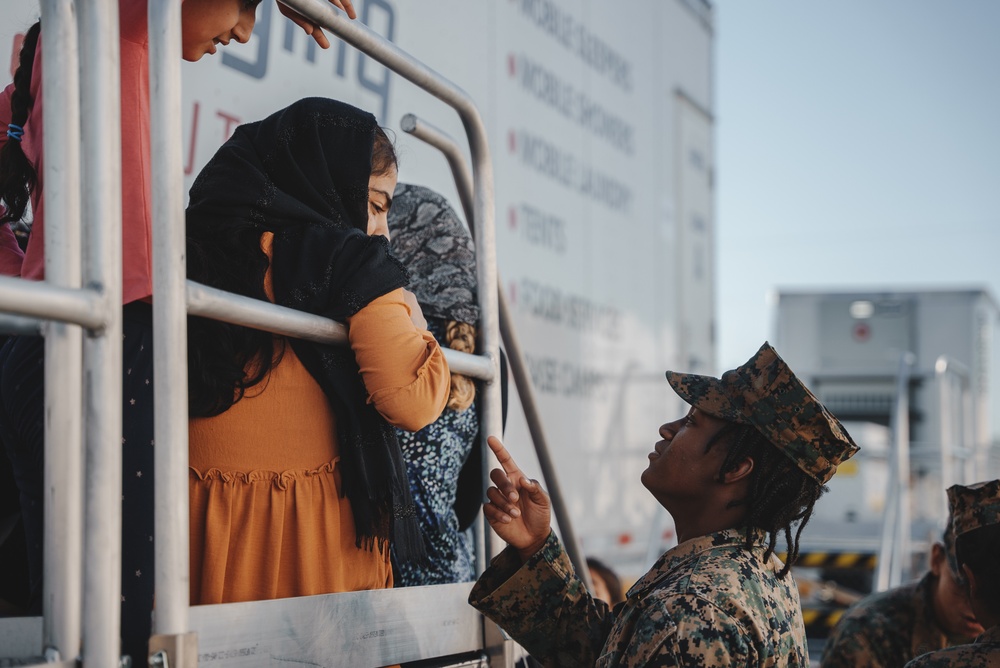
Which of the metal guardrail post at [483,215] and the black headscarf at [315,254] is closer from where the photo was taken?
the black headscarf at [315,254]

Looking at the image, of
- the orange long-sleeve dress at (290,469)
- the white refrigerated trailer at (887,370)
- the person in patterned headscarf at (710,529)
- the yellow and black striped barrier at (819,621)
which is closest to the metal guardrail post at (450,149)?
the orange long-sleeve dress at (290,469)

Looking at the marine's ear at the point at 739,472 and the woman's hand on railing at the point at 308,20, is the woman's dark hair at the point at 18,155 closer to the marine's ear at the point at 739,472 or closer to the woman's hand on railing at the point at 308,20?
the woman's hand on railing at the point at 308,20

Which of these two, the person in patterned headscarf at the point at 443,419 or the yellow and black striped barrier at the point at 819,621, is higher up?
the person in patterned headscarf at the point at 443,419

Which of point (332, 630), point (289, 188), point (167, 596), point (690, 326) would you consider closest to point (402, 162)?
point (289, 188)

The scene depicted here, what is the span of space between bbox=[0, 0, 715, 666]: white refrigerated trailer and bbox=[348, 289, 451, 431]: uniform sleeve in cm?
9

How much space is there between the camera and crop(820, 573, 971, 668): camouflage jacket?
311 centimetres

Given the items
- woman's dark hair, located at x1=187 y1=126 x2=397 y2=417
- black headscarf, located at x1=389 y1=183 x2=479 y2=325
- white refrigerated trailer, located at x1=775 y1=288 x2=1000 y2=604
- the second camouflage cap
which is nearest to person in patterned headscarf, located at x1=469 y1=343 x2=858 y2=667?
black headscarf, located at x1=389 y1=183 x2=479 y2=325

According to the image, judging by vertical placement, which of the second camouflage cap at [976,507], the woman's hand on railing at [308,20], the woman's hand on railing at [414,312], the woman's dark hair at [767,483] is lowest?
the second camouflage cap at [976,507]

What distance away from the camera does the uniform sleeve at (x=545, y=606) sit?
1951 millimetres

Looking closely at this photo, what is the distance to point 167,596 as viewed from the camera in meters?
1.24

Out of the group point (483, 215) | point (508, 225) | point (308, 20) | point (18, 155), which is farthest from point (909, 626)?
point (18, 155)

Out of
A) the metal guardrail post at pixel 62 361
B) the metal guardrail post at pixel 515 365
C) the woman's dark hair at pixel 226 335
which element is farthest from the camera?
the metal guardrail post at pixel 515 365

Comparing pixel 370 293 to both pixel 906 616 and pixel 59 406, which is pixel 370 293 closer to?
pixel 59 406

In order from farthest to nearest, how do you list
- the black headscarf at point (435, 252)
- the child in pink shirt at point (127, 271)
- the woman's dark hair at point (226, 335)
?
1. the black headscarf at point (435, 252)
2. the woman's dark hair at point (226, 335)
3. the child in pink shirt at point (127, 271)
